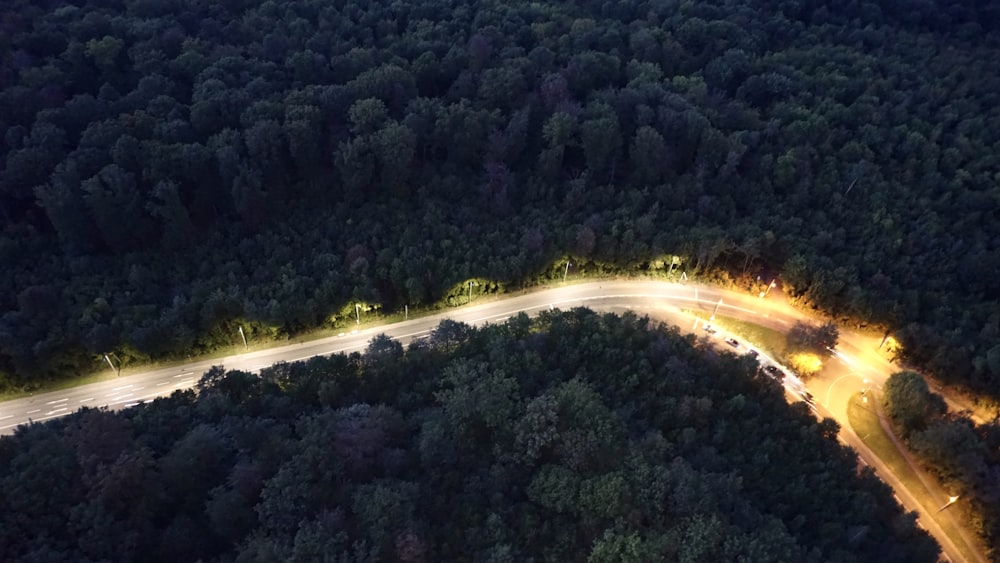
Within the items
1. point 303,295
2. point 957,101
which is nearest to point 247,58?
point 303,295

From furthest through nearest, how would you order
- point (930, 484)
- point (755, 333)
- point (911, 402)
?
point (755, 333) < point (911, 402) < point (930, 484)

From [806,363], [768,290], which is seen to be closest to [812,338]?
[806,363]

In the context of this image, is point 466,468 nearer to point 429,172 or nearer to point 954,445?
point 429,172

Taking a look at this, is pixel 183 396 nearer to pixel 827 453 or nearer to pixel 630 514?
pixel 630 514

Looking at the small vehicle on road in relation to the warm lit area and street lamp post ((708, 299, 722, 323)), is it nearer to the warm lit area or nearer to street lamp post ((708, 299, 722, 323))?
the warm lit area

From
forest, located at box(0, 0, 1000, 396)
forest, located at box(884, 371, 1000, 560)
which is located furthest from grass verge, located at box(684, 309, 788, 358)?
forest, located at box(884, 371, 1000, 560)

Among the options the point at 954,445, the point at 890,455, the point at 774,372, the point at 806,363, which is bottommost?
the point at 890,455

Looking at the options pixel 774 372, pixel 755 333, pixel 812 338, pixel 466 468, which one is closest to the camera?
pixel 466 468
